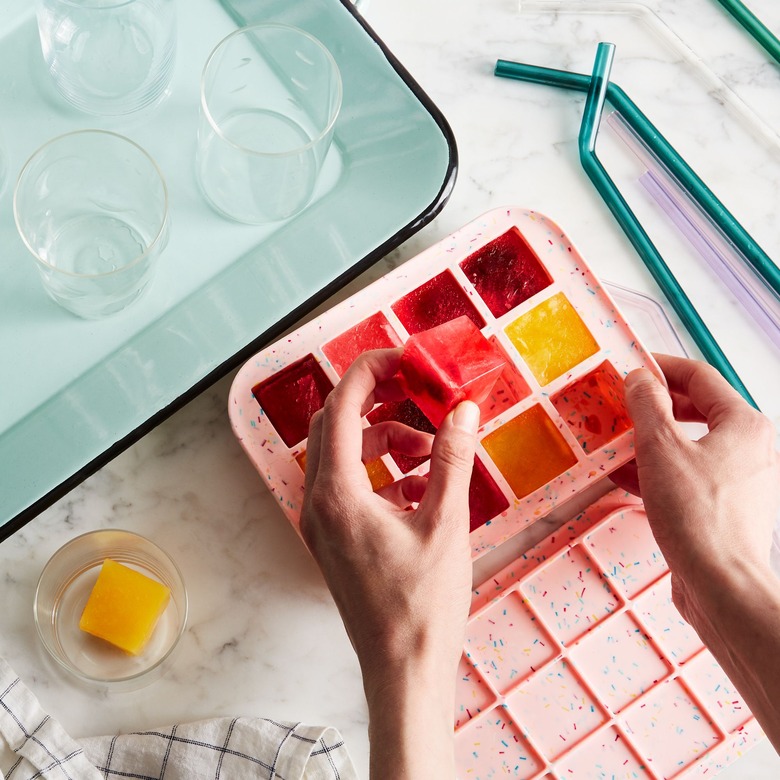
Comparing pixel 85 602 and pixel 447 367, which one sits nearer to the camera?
pixel 447 367

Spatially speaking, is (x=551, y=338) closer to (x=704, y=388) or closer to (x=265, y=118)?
(x=704, y=388)

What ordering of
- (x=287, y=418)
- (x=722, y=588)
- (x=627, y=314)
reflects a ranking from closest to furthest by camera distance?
(x=722, y=588) < (x=287, y=418) < (x=627, y=314)

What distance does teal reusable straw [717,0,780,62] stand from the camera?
1.09 m

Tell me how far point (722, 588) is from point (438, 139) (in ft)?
1.73

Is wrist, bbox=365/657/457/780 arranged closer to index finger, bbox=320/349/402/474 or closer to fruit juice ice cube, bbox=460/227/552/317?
index finger, bbox=320/349/402/474

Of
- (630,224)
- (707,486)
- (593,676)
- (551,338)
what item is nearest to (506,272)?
(551,338)


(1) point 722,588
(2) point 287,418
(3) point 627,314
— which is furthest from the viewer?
(3) point 627,314

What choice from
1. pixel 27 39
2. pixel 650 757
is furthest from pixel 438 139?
pixel 650 757

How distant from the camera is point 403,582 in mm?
708

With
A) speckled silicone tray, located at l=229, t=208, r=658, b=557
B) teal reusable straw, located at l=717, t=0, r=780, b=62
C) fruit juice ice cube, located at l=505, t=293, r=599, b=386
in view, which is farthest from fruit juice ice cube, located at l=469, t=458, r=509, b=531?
teal reusable straw, located at l=717, t=0, r=780, b=62

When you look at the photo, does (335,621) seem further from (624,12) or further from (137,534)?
(624,12)

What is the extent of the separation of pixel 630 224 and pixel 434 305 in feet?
0.88

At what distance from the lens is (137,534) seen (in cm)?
94

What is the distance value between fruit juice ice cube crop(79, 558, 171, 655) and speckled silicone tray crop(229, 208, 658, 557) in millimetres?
163
